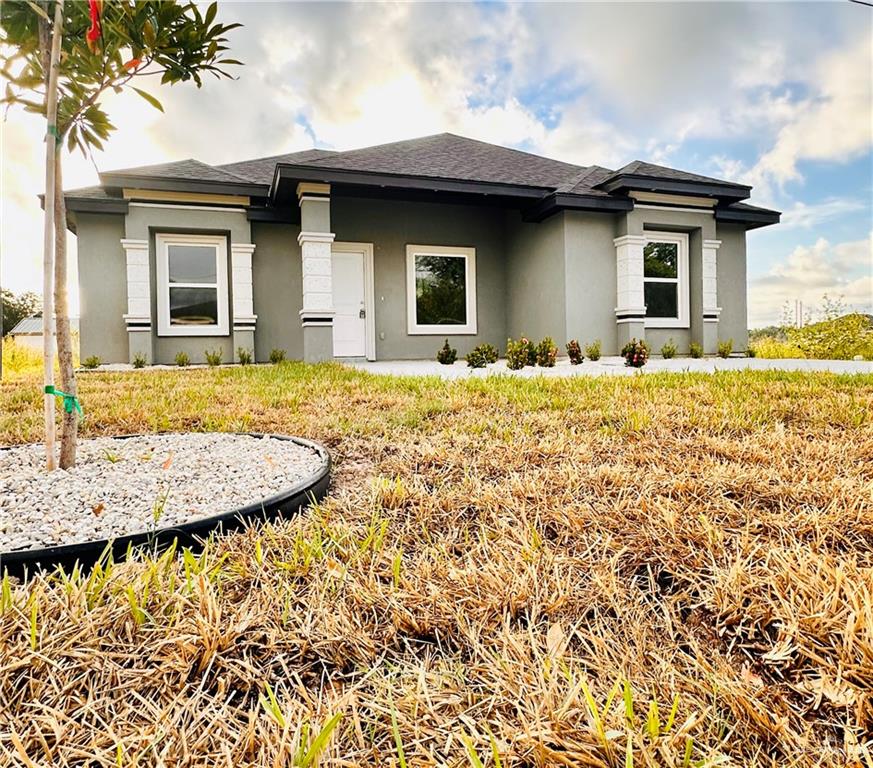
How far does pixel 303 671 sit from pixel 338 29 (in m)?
11.4

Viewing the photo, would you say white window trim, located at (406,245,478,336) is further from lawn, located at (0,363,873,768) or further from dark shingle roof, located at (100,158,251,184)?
lawn, located at (0,363,873,768)

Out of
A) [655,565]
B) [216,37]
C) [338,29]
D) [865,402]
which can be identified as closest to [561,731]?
[655,565]

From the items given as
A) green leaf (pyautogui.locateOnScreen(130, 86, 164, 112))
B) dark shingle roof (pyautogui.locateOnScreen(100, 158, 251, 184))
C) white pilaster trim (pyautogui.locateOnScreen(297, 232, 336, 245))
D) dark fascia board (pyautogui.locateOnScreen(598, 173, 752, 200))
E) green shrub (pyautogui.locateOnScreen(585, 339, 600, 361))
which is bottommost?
green shrub (pyautogui.locateOnScreen(585, 339, 600, 361))

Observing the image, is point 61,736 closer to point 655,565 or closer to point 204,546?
point 204,546

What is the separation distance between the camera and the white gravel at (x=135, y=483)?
5.01 feet

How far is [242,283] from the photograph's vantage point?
9.24 meters

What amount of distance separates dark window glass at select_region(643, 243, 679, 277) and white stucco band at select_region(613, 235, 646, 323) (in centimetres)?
68

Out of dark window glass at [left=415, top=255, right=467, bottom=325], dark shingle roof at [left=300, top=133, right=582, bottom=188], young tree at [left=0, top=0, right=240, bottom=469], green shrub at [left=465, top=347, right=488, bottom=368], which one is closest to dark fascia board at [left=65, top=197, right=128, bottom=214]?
dark shingle roof at [left=300, top=133, right=582, bottom=188]

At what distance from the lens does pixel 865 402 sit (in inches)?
124

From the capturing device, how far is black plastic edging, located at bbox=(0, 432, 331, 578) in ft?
4.22

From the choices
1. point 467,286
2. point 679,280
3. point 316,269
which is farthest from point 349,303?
point 679,280

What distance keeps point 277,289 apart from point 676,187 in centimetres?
769

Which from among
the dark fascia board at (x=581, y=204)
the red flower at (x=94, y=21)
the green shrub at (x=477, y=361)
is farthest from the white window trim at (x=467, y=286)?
the red flower at (x=94, y=21)

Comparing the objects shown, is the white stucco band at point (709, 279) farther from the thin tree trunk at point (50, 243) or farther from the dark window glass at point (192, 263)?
the thin tree trunk at point (50, 243)
